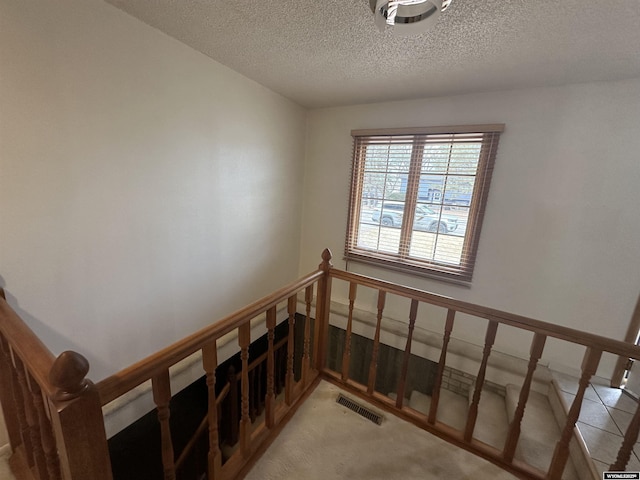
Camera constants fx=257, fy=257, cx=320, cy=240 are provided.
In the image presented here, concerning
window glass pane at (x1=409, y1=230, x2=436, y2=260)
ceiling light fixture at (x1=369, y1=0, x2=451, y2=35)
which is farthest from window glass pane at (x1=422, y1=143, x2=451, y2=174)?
ceiling light fixture at (x1=369, y1=0, x2=451, y2=35)

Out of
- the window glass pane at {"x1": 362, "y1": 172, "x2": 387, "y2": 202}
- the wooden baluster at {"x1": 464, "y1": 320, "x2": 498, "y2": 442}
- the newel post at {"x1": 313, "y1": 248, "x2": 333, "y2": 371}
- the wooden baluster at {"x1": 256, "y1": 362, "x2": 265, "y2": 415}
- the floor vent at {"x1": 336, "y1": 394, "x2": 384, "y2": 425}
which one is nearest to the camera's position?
the wooden baluster at {"x1": 464, "y1": 320, "x2": 498, "y2": 442}

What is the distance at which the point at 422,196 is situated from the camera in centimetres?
248

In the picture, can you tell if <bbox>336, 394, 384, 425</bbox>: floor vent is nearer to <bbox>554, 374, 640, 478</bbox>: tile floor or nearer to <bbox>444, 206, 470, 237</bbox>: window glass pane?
<bbox>554, 374, 640, 478</bbox>: tile floor

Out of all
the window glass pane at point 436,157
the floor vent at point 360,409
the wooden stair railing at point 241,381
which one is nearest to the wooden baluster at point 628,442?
the floor vent at point 360,409

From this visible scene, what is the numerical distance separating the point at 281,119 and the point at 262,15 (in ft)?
4.37

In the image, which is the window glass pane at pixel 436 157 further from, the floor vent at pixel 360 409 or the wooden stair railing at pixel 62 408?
the wooden stair railing at pixel 62 408

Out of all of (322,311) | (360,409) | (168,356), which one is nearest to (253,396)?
(360,409)

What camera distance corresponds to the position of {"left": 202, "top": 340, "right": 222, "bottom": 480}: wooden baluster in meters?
0.99

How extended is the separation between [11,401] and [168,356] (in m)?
1.07

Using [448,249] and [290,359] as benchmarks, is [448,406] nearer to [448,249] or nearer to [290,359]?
[448,249]

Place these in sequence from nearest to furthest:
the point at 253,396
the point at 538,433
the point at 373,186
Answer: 1. the point at 538,433
2. the point at 373,186
3. the point at 253,396

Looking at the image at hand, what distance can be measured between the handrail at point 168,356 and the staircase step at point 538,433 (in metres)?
1.79

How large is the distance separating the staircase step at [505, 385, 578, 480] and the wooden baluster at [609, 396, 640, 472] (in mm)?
425

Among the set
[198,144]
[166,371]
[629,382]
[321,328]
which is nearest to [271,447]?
[321,328]
